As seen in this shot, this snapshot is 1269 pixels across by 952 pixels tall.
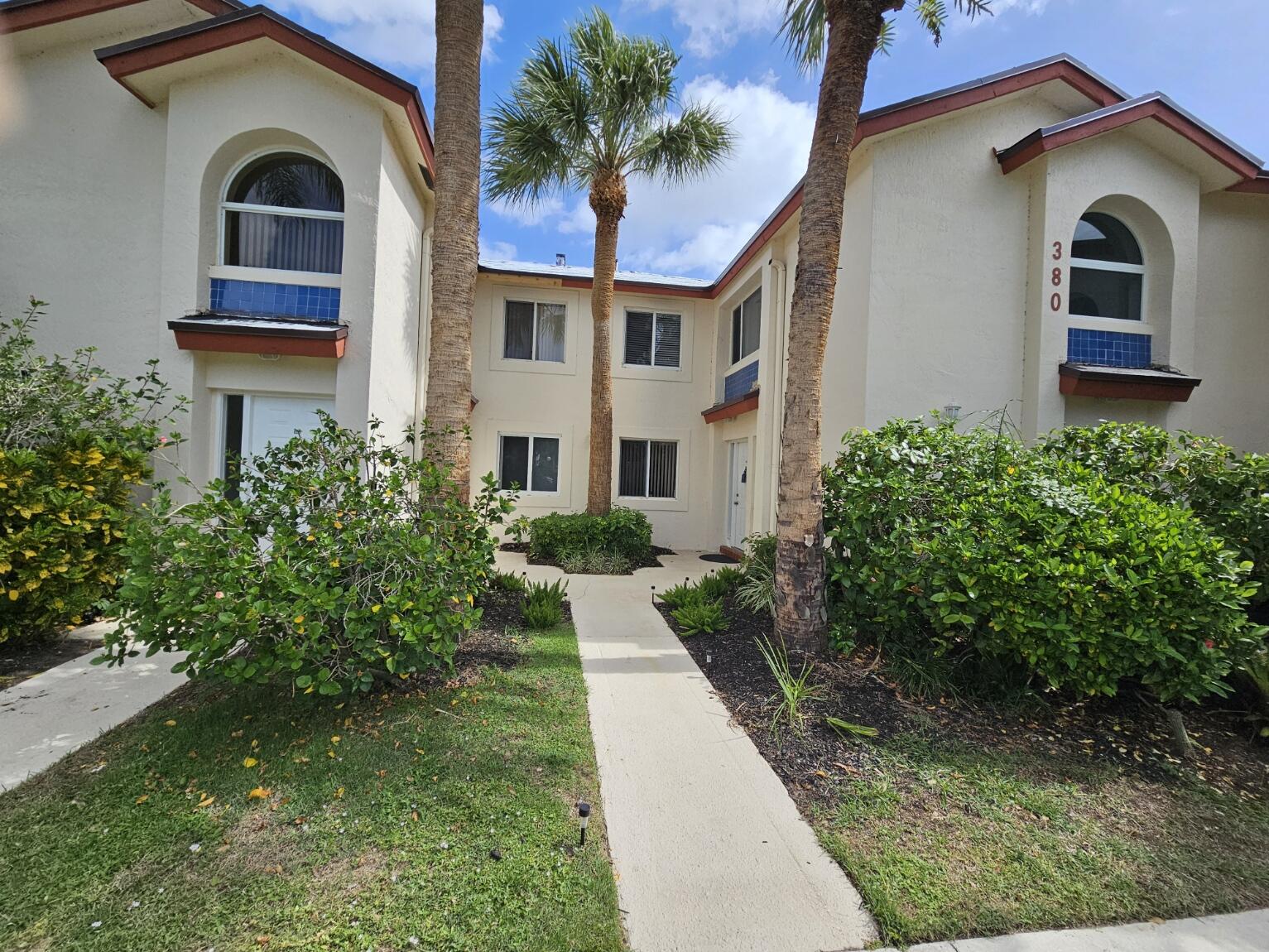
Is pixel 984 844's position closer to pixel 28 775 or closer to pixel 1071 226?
pixel 28 775

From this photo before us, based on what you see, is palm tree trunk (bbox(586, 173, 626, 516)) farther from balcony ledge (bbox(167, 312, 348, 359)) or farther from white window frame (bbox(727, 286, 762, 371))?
balcony ledge (bbox(167, 312, 348, 359))

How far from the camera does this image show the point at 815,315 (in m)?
5.07

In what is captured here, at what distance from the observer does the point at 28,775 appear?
3.24 meters

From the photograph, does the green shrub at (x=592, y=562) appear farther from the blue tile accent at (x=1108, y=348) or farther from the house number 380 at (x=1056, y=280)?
the blue tile accent at (x=1108, y=348)

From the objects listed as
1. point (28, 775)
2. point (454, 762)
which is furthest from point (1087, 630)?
point (28, 775)

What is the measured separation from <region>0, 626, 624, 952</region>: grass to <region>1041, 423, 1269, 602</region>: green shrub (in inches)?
217

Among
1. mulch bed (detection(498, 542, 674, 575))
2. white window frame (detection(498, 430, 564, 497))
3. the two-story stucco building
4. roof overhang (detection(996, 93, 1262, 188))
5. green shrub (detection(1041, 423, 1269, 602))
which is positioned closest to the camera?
green shrub (detection(1041, 423, 1269, 602))

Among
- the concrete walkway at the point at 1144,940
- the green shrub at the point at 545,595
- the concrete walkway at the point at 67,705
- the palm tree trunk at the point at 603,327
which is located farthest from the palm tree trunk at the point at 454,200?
the palm tree trunk at the point at 603,327

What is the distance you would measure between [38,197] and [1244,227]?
17416 mm

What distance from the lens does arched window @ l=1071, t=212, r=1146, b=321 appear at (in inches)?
332

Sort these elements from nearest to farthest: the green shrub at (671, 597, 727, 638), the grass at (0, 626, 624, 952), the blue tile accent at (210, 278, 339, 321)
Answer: the grass at (0, 626, 624, 952), the green shrub at (671, 597, 727, 638), the blue tile accent at (210, 278, 339, 321)

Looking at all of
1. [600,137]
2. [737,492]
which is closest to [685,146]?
[600,137]

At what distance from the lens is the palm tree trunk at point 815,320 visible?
4988 mm

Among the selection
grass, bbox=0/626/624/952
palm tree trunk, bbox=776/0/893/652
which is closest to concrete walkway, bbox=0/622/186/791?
grass, bbox=0/626/624/952
